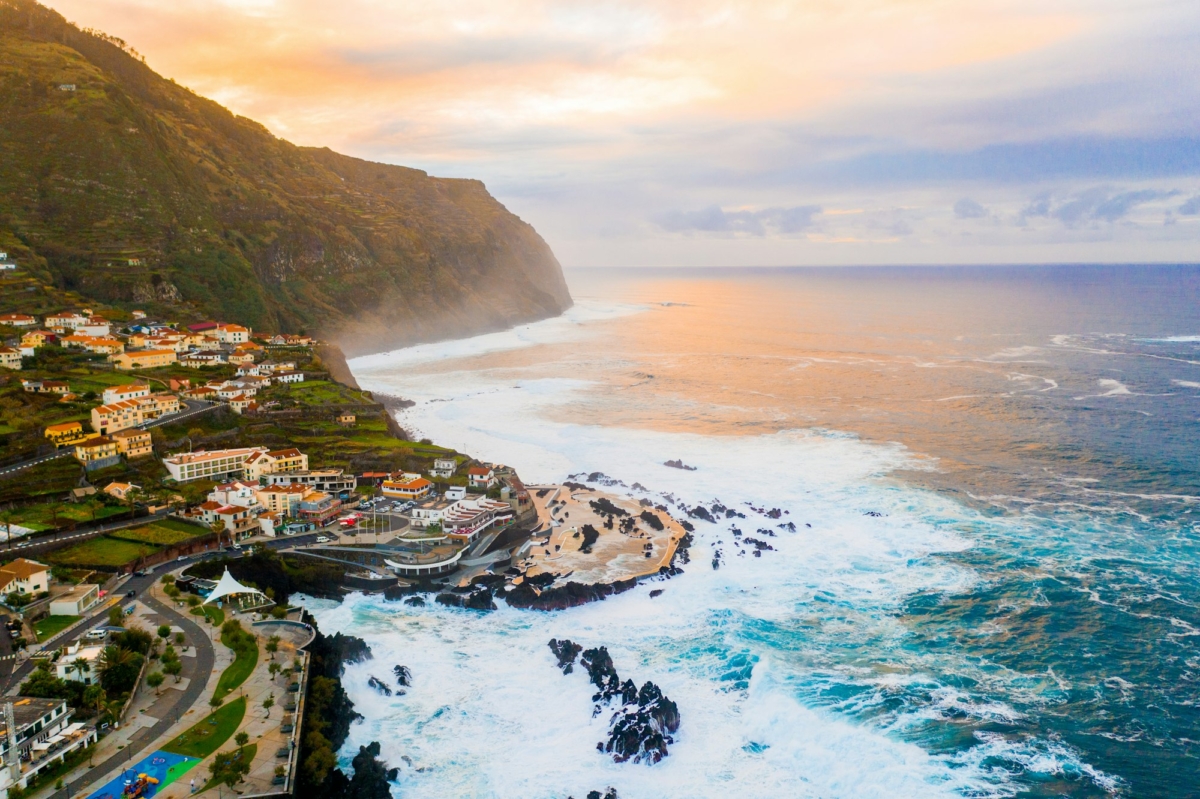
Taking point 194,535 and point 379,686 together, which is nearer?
point 379,686

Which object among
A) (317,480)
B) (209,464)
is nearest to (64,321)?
(209,464)

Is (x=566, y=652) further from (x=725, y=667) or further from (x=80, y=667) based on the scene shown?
(x=80, y=667)

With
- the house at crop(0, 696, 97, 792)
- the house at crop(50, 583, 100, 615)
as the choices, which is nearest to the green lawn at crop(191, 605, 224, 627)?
the house at crop(50, 583, 100, 615)

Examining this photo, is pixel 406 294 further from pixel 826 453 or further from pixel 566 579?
pixel 566 579

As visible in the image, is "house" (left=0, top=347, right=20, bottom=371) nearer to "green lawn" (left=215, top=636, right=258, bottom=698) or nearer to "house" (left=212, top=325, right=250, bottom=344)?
"house" (left=212, top=325, right=250, bottom=344)

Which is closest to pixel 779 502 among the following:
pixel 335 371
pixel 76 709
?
pixel 76 709

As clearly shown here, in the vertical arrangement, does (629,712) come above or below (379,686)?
below

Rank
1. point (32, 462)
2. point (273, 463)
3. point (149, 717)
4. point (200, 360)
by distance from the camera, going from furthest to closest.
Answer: point (200, 360) → point (273, 463) → point (32, 462) → point (149, 717)

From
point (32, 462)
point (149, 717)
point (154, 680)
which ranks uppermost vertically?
point (32, 462)
